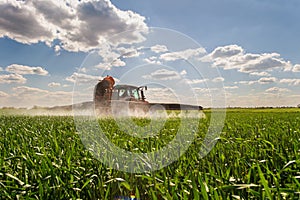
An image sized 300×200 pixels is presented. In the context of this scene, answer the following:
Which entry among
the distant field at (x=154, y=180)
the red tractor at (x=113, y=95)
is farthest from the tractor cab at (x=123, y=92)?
the distant field at (x=154, y=180)

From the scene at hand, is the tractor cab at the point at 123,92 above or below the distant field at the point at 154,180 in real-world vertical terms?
above

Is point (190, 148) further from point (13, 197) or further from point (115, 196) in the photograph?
point (13, 197)

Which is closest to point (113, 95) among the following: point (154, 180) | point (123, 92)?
point (123, 92)

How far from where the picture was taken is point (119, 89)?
16453 mm

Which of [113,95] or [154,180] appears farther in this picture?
[113,95]

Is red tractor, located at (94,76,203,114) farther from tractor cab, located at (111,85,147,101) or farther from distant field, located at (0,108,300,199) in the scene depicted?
distant field, located at (0,108,300,199)

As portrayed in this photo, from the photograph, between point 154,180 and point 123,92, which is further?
point 123,92

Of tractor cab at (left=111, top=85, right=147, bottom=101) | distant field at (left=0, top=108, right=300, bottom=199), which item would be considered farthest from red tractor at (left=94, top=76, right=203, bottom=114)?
distant field at (left=0, top=108, right=300, bottom=199)

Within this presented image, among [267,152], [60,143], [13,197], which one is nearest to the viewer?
[13,197]

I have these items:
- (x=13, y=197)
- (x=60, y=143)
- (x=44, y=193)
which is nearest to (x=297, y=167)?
(x=44, y=193)

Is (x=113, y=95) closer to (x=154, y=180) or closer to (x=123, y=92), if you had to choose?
(x=123, y=92)

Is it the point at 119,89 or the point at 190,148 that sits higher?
the point at 119,89

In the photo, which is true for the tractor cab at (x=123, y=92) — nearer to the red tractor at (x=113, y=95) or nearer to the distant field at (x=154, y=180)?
the red tractor at (x=113, y=95)

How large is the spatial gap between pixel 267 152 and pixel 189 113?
7864 mm
